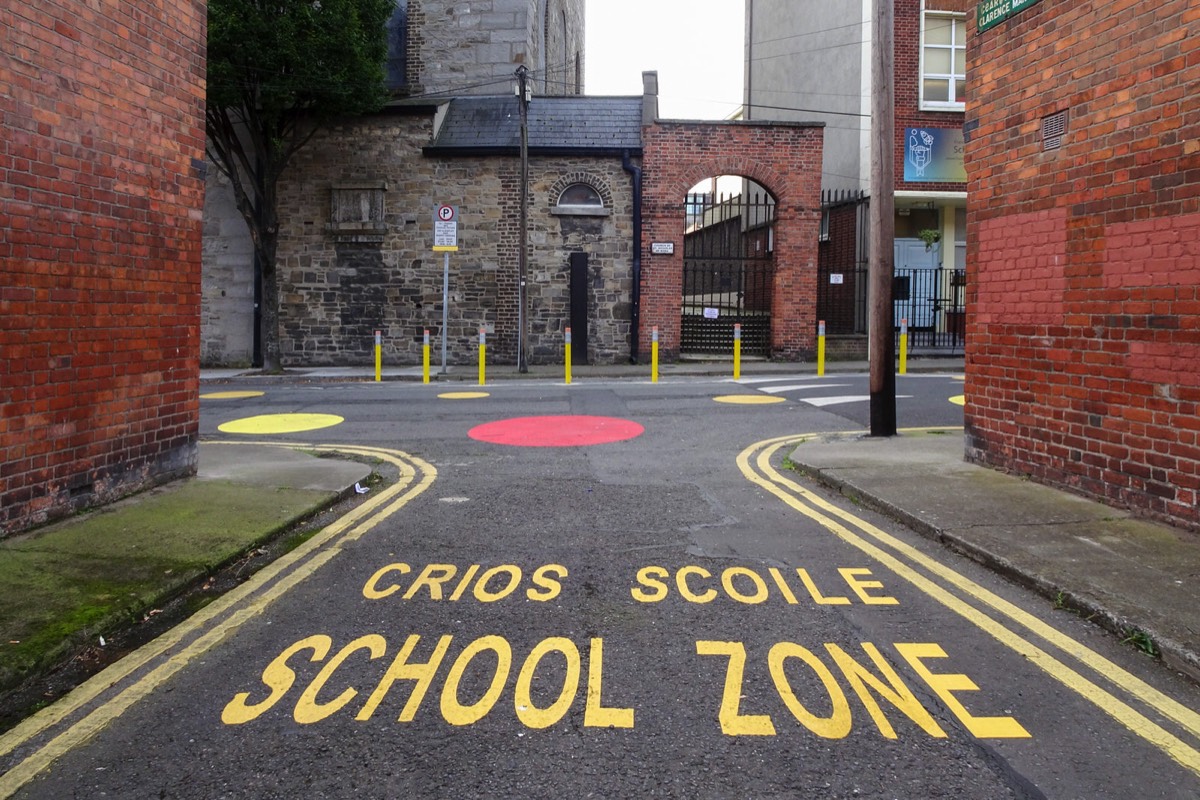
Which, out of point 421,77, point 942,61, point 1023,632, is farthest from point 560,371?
point 1023,632

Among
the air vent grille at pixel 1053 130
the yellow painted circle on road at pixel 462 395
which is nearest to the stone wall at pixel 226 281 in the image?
the yellow painted circle on road at pixel 462 395

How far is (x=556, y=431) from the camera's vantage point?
10.9 meters

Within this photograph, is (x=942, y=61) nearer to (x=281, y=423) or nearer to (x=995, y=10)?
(x=995, y=10)

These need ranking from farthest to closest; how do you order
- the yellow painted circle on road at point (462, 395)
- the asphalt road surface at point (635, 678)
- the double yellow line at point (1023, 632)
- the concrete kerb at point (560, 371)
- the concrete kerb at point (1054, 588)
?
the concrete kerb at point (560, 371) → the yellow painted circle on road at point (462, 395) → the concrete kerb at point (1054, 588) → the double yellow line at point (1023, 632) → the asphalt road surface at point (635, 678)

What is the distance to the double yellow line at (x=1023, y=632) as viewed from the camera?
10.6 feet

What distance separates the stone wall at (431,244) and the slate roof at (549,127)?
1.10 ft

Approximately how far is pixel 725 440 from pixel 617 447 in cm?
143

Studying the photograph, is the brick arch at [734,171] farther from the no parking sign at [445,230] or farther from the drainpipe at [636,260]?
the no parking sign at [445,230]

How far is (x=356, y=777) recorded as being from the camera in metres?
2.86

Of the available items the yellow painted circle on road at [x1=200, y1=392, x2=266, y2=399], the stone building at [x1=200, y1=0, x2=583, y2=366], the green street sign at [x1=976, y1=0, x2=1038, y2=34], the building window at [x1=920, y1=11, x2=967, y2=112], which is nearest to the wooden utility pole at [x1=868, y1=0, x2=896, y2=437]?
the green street sign at [x1=976, y1=0, x2=1038, y2=34]

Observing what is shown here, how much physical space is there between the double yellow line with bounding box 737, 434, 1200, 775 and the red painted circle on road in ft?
11.8

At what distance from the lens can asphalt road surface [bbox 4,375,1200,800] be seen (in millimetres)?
2877

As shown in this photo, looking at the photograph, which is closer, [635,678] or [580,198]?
[635,678]

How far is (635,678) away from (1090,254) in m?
5.08
